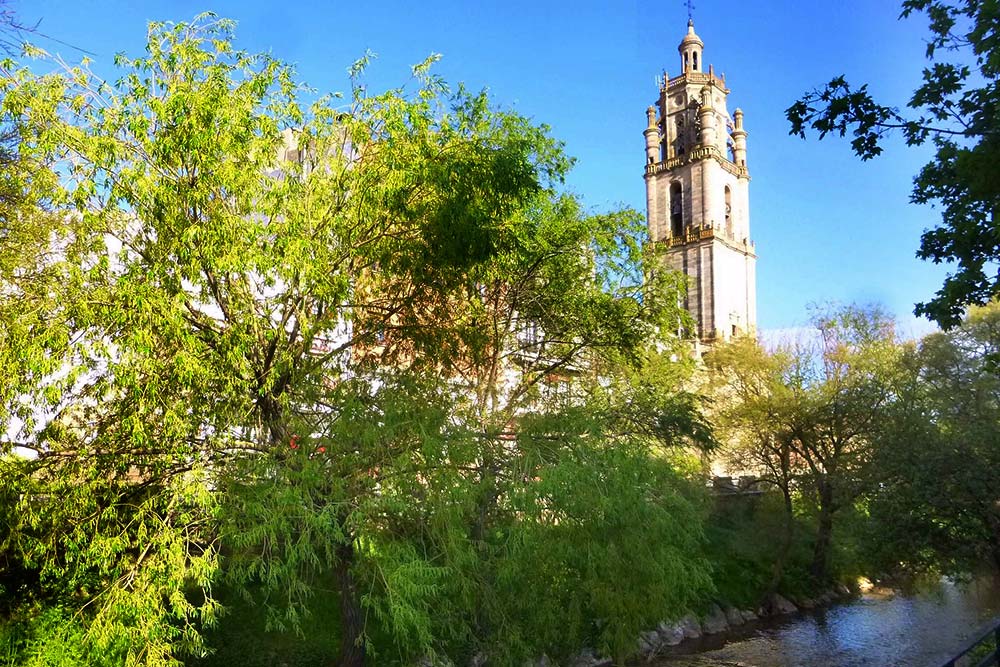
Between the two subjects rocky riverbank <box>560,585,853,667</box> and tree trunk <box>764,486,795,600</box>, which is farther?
tree trunk <box>764,486,795,600</box>

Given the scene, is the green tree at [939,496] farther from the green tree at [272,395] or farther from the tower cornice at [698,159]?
the tower cornice at [698,159]

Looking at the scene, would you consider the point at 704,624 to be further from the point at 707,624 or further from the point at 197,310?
the point at 197,310

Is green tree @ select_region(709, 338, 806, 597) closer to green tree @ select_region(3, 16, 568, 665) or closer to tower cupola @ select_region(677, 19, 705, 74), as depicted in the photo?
green tree @ select_region(3, 16, 568, 665)

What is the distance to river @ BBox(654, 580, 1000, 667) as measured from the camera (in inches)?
806

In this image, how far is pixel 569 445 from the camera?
12.1m

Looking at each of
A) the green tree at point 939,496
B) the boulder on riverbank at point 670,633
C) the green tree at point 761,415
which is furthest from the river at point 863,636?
the green tree at point 939,496

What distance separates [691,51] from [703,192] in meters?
13.5

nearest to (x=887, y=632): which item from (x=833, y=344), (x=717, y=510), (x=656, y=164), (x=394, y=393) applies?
(x=717, y=510)

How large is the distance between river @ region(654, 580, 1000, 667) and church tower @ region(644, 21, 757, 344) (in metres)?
30.8

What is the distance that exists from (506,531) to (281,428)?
3.65 meters

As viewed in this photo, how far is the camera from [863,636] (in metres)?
23.0

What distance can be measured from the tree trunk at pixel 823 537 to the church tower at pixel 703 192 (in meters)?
28.6

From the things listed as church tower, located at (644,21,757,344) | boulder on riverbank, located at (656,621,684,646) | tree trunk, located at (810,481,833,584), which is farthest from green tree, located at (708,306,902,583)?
church tower, located at (644,21,757,344)

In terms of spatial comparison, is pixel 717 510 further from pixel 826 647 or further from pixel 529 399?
pixel 529 399
